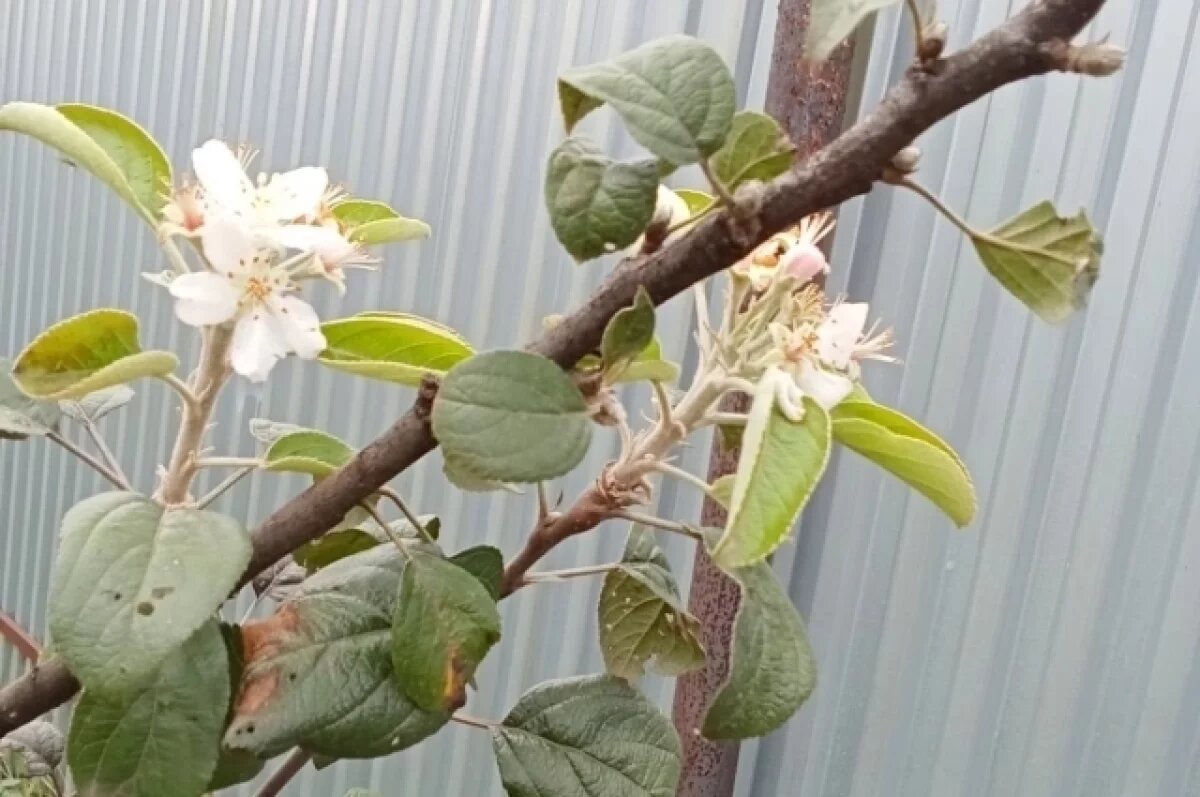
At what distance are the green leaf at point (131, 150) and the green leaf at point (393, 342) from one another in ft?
0.25

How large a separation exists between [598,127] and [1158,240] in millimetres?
510

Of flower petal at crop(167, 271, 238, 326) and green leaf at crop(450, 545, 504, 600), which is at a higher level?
flower petal at crop(167, 271, 238, 326)

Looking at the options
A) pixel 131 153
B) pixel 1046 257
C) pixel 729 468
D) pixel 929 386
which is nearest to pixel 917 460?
pixel 1046 257

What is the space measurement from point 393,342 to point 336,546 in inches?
5.2

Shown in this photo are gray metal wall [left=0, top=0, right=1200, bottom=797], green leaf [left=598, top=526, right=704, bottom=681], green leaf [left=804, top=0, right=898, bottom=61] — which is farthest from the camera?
gray metal wall [left=0, top=0, right=1200, bottom=797]

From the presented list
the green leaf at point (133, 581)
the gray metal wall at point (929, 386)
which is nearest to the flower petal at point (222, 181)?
the green leaf at point (133, 581)

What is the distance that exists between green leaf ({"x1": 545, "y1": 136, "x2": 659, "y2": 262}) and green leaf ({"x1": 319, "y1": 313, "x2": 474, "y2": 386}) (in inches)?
5.0

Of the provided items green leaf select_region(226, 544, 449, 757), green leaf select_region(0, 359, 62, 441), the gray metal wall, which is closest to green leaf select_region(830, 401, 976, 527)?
green leaf select_region(226, 544, 449, 757)

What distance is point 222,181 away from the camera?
1.35 feet

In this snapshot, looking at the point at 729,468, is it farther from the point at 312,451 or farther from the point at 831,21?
the point at 831,21

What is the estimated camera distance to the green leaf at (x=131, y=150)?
440mm

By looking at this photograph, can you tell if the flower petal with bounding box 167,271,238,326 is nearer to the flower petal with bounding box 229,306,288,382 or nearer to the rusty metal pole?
the flower petal with bounding box 229,306,288,382

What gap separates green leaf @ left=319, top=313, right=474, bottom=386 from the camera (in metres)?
0.46

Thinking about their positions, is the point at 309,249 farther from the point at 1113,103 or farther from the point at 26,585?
the point at 26,585
